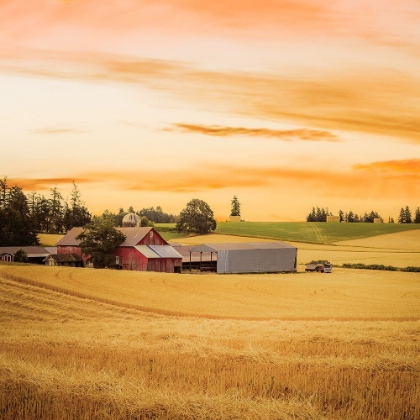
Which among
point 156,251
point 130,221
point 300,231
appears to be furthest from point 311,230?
point 156,251

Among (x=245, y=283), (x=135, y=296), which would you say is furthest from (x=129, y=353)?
(x=245, y=283)

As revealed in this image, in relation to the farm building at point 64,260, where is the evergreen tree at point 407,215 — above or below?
above

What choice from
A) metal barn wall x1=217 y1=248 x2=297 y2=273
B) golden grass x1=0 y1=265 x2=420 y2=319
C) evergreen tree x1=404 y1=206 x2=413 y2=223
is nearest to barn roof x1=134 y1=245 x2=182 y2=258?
metal barn wall x1=217 y1=248 x2=297 y2=273

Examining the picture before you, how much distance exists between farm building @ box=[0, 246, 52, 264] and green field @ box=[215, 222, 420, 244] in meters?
41.3

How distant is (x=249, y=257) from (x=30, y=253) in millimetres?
32317

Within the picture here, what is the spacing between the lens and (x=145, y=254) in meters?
69.2

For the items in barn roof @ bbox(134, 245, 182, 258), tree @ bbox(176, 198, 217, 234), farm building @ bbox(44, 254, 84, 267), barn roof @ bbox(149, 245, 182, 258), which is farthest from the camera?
tree @ bbox(176, 198, 217, 234)

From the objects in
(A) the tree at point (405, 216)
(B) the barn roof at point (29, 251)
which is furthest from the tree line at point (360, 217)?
(B) the barn roof at point (29, 251)

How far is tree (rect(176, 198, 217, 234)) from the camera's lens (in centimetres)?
11975

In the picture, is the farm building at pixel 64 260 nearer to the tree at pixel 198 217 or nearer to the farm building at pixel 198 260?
the farm building at pixel 198 260

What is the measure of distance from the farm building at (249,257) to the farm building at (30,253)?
24250 millimetres

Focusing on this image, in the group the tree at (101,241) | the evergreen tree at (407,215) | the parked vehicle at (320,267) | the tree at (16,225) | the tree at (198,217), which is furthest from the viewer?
the evergreen tree at (407,215)

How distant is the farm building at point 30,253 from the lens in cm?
8381

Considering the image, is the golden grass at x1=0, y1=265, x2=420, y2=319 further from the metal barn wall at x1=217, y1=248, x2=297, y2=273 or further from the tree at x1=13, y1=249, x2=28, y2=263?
the tree at x1=13, y1=249, x2=28, y2=263
